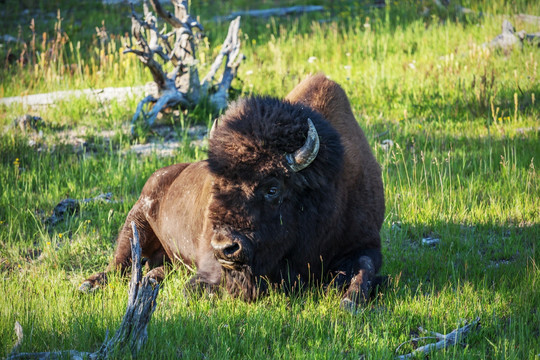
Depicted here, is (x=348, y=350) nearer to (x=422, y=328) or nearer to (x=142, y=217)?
(x=422, y=328)

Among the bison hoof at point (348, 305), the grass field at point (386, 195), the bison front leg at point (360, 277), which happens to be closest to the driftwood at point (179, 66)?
the grass field at point (386, 195)

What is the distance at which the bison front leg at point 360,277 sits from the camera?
435 cm

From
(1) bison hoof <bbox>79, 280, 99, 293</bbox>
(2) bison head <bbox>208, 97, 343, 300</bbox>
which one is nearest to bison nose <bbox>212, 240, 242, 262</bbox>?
(2) bison head <bbox>208, 97, 343, 300</bbox>

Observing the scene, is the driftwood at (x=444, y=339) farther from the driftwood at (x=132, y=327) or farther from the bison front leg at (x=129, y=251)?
the bison front leg at (x=129, y=251)

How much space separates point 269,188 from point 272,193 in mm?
43

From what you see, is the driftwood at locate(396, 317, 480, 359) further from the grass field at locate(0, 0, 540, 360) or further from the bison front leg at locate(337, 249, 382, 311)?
the bison front leg at locate(337, 249, 382, 311)

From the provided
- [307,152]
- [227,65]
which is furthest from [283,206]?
[227,65]

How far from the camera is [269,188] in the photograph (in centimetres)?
437

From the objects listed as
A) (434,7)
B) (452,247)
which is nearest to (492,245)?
(452,247)

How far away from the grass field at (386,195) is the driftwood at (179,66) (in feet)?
1.20

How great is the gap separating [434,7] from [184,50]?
744 centimetres

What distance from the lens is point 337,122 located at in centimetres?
537

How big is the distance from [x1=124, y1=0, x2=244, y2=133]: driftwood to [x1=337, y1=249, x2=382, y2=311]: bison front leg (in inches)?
197

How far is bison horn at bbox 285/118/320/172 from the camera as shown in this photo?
4.32m
